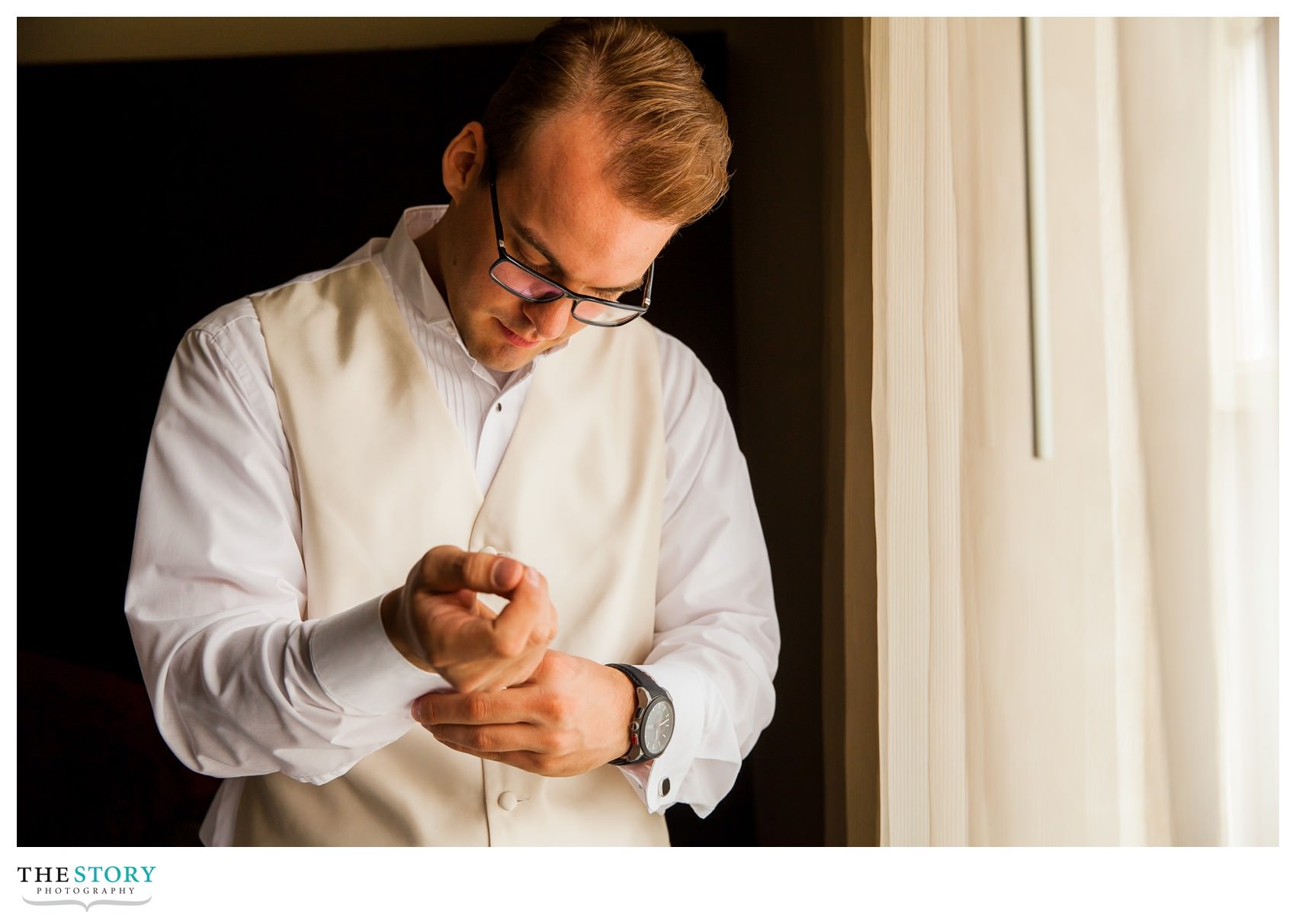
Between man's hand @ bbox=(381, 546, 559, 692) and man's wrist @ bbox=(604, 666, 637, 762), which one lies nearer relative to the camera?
man's hand @ bbox=(381, 546, 559, 692)

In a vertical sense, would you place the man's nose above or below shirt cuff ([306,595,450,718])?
above

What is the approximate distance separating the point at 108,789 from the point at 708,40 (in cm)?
108

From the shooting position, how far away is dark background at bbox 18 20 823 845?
1.06m

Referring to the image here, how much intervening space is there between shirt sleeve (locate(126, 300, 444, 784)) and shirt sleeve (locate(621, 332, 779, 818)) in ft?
1.06

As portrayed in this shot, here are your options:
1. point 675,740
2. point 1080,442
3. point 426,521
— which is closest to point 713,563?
point 675,740

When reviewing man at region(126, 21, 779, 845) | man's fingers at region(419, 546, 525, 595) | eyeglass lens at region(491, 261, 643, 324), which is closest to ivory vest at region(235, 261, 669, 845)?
man at region(126, 21, 779, 845)

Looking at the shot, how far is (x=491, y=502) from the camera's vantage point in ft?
3.19

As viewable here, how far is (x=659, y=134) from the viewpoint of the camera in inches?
36.4

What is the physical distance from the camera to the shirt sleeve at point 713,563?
40.6 inches

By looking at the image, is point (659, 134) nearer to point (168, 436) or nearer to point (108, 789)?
point (168, 436)

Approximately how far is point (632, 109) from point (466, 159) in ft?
0.61

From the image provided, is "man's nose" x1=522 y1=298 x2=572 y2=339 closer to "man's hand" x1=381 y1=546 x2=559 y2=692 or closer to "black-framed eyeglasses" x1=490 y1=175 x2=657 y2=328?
"black-framed eyeglasses" x1=490 y1=175 x2=657 y2=328

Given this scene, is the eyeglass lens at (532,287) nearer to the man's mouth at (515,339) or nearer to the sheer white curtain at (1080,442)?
the man's mouth at (515,339)
